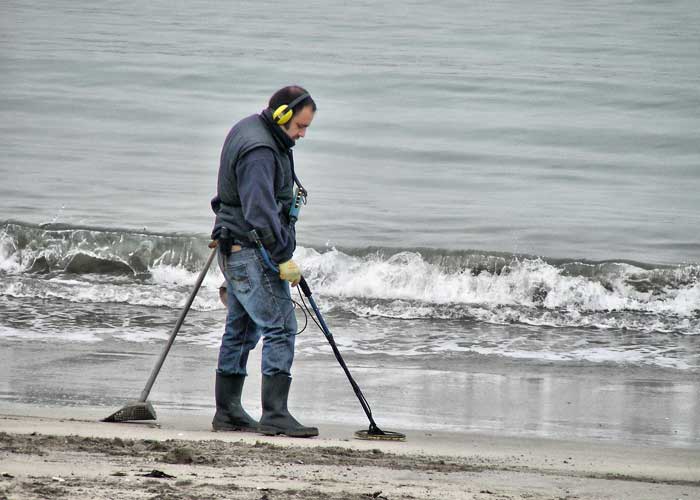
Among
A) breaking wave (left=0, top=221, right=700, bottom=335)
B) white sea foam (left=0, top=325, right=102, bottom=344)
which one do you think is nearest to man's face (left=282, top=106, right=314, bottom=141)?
white sea foam (left=0, top=325, right=102, bottom=344)

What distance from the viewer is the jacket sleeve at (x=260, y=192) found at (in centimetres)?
562

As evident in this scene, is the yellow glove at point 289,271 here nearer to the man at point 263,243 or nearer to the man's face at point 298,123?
the man at point 263,243

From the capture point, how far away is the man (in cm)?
565

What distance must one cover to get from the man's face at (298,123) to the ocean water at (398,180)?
3373 millimetres

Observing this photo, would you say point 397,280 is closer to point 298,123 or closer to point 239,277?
point 239,277

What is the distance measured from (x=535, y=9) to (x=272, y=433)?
37.0 metres

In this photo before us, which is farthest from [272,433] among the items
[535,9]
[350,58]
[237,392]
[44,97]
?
[535,9]

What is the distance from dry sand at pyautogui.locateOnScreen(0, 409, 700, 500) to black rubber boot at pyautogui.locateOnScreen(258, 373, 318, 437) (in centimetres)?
12

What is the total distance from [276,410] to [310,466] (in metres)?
1.06

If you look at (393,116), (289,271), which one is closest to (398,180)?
(393,116)

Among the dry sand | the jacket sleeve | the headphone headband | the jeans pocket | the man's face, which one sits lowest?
the dry sand

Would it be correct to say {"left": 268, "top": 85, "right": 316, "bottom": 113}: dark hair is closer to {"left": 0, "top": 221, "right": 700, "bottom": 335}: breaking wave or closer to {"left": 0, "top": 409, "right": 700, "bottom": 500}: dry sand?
{"left": 0, "top": 409, "right": 700, "bottom": 500}: dry sand

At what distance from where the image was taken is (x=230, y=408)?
243 inches

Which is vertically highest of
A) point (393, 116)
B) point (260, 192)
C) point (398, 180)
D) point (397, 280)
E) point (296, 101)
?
point (393, 116)
